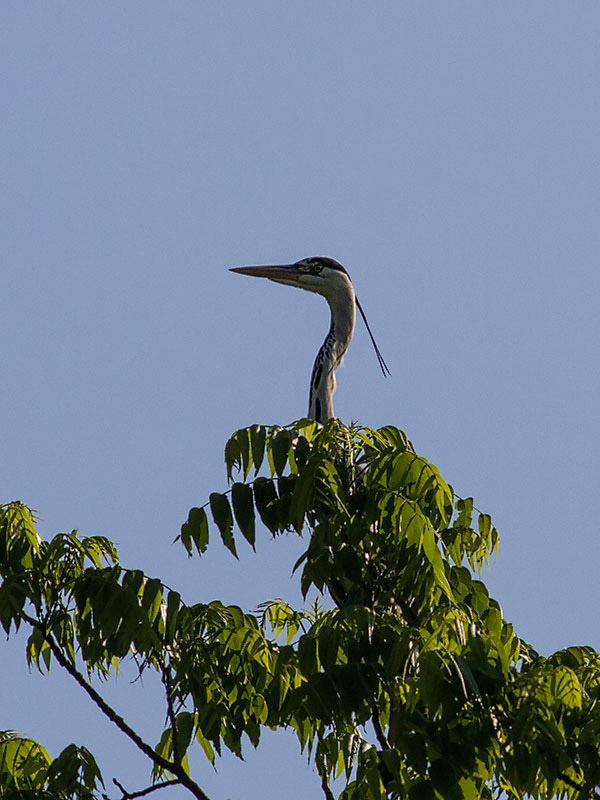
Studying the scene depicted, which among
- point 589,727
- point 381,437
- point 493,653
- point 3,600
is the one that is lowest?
point 589,727

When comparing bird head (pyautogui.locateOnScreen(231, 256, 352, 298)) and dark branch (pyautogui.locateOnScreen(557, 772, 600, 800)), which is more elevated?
bird head (pyautogui.locateOnScreen(231, 256, 352, 298))

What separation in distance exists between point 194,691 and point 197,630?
0.22 meters

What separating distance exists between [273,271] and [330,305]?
24.5 inches

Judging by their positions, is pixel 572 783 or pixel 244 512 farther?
pixel 244 512

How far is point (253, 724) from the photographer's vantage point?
Result: 545 cm

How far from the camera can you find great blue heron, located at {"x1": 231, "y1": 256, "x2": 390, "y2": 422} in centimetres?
898

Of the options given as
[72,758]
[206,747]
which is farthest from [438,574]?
[72,758]

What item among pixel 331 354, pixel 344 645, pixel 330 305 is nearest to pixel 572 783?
pixel 344 645

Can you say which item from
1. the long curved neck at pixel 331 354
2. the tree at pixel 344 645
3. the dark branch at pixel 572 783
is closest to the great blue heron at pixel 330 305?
the long curved neck at pixel 331 354

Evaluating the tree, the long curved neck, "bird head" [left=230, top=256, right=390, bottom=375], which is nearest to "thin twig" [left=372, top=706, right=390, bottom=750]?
the tree

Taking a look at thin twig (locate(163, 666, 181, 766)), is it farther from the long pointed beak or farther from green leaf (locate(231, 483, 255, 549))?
the long pointed beak

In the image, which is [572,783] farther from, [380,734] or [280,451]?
[280,451]

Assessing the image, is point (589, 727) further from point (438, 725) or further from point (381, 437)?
point (381, 437)

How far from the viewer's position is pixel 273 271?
10.3m
